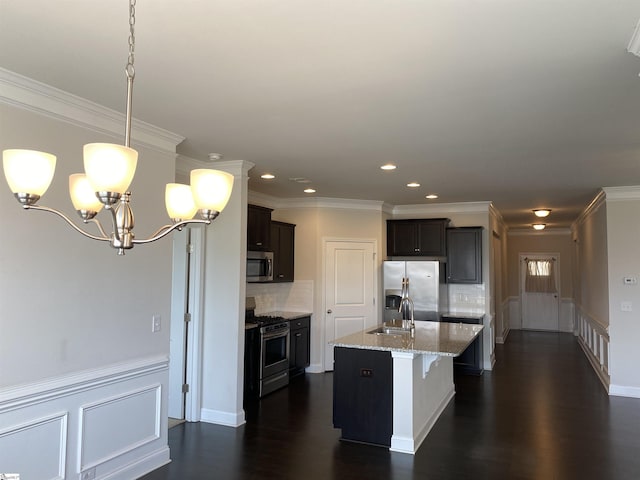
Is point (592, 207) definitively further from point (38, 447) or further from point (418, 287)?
point (38, 447)

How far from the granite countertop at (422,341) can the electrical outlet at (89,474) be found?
210 cm

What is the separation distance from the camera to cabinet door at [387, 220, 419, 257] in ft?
24.9

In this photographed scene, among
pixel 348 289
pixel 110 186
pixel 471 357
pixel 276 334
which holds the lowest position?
pixel 471 357

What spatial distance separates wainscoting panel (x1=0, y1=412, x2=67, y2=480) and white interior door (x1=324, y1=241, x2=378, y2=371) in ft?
14.7

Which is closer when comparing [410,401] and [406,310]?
[410,401]

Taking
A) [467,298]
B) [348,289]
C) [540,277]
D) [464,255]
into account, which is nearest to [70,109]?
[348,289]

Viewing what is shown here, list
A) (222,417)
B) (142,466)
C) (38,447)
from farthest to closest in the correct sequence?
(222,417)
(142,466)
(38,447)

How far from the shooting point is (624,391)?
5953 millimetres

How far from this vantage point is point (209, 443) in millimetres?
4199

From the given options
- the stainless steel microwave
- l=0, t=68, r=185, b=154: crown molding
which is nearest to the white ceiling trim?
the stainless steel microwave

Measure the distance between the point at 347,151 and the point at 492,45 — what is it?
2.13 m

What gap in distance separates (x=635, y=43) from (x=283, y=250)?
5.29m

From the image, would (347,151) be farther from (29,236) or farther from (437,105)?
(29,236)

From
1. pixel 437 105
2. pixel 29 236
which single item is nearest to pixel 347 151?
pixel 437 105
